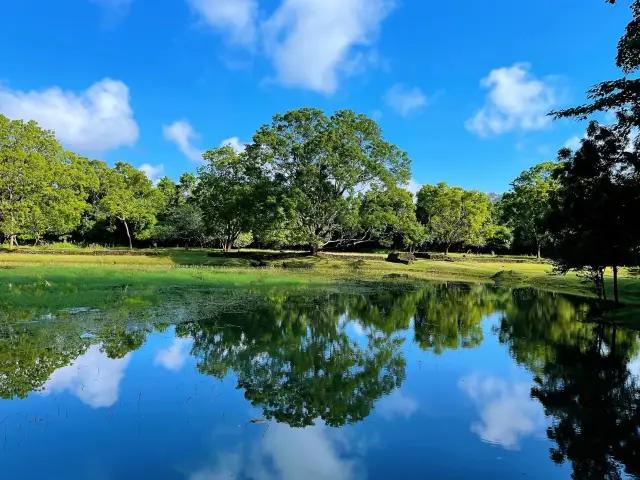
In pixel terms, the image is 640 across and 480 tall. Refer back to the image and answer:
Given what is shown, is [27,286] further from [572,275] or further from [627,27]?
[572,275]

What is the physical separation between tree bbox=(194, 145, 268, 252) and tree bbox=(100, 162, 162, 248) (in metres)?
9.13

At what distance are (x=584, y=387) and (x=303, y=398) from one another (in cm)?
669

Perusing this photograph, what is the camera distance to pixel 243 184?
57.1 meters

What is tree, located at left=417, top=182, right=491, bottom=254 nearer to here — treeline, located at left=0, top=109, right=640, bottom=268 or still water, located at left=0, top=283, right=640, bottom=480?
treeline, located at left=0, top=109, right=640, bottom=268

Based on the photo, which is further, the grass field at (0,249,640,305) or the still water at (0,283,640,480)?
the grass field at (0,249,640,305)

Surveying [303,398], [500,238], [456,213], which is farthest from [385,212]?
[303,398]

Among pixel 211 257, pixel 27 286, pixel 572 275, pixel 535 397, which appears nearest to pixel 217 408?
pixel 535 397

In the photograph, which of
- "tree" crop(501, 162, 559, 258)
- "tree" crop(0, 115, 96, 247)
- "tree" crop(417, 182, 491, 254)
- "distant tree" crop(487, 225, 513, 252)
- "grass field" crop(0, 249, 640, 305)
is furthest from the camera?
"distant tree" crop(487, 225, 513, 252)

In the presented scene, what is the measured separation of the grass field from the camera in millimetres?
29078

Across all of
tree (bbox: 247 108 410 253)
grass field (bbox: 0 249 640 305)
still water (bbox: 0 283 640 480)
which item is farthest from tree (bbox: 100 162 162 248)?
still water (bbox: 0 283 640 480)

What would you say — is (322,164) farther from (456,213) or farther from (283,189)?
(456,213)

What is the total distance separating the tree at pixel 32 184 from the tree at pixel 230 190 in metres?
15.1

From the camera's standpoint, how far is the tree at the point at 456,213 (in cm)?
6856

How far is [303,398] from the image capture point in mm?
9531
